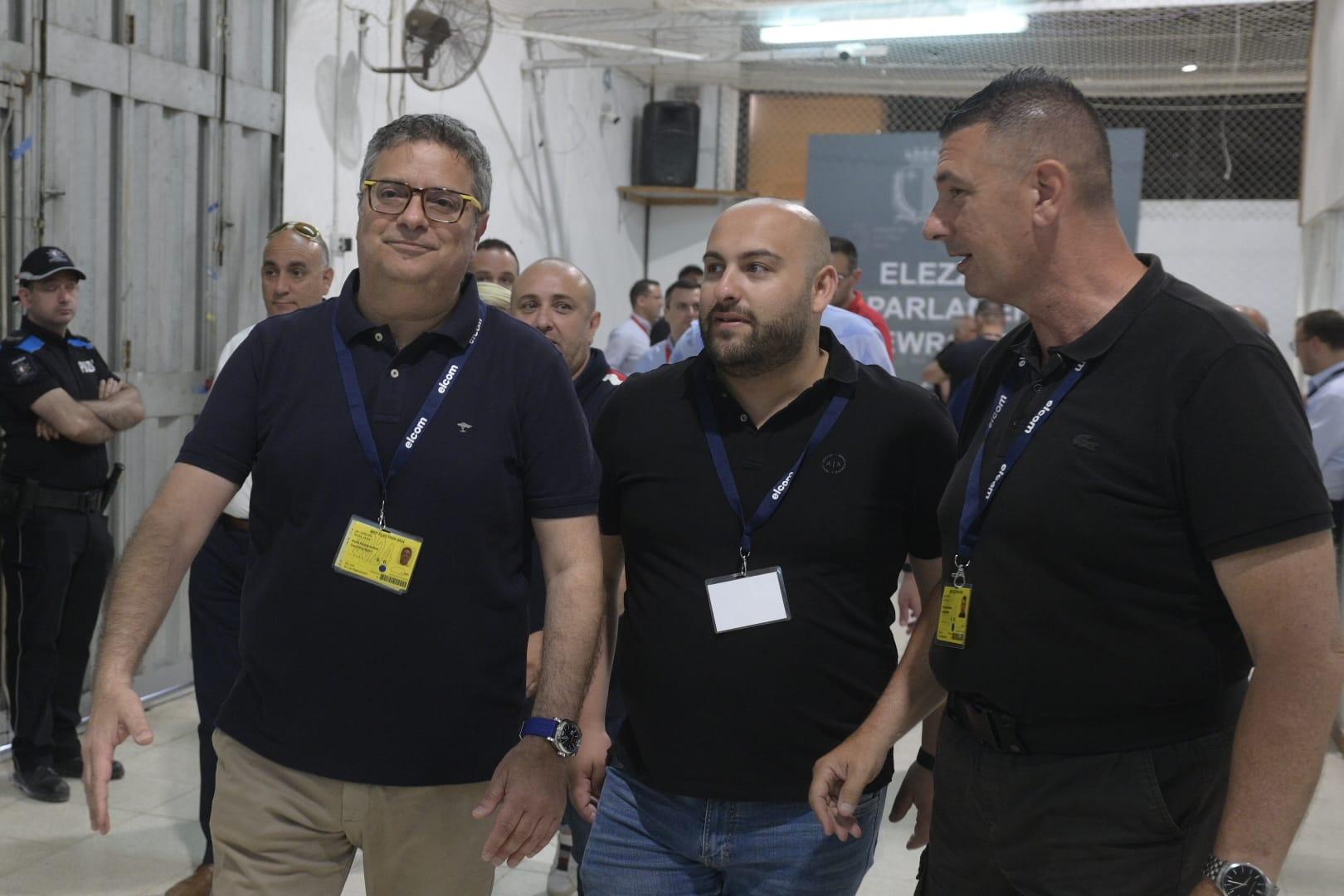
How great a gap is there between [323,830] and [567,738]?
40 centimetres

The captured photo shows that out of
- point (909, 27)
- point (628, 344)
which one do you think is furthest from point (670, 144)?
point (909, 27)

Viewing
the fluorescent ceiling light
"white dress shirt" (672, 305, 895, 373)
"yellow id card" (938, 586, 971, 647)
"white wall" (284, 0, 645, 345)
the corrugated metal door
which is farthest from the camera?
the fluorescent ceiling light

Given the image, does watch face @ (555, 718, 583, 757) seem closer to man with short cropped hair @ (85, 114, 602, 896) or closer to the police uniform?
man with short cropped hair @ (85, 114, 602, 896)

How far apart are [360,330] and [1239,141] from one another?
1053cm

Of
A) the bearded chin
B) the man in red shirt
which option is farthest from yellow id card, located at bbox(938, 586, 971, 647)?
the man in red shirt

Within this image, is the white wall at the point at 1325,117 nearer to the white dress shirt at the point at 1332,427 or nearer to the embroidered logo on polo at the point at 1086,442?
the white dress shirt at the point at 1332,427

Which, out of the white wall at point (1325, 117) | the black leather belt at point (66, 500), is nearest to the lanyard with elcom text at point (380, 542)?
the black leather belt at point (66, 500)

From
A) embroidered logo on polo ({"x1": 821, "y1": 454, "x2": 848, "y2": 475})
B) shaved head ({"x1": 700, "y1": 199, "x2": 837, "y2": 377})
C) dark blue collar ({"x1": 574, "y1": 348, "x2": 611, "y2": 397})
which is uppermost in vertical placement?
shaved head ({"x1": 700, "y1": 199, "x2": 837, "y2": 377})

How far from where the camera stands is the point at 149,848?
4039mm

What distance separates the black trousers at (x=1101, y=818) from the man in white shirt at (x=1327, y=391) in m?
4.48

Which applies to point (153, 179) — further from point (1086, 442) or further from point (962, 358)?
point (1086, 442)

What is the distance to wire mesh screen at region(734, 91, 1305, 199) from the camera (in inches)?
426

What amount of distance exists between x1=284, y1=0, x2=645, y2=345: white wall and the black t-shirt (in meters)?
3.08

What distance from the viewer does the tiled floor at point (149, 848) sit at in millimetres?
3797
